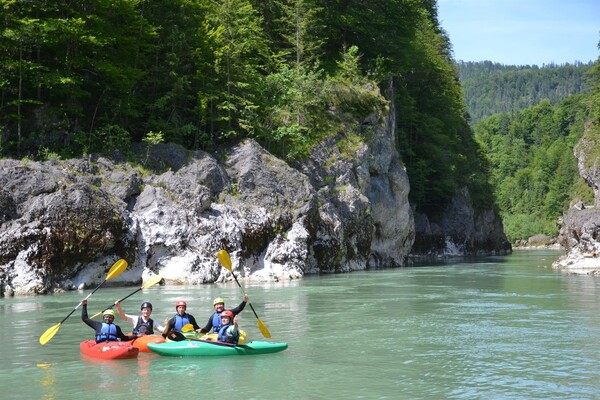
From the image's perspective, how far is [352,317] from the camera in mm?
18938

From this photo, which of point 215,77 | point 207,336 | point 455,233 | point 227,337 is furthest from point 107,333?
point 455,233

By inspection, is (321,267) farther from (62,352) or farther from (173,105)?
(62,352)

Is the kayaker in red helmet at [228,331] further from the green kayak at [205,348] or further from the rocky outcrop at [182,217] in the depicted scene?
the rocky outcrop at [182,217]

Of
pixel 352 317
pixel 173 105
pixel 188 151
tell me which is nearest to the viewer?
pixel 352 317

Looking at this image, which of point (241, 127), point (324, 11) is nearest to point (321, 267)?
point (241, 127)

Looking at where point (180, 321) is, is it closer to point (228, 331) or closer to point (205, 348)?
point (205, 348)

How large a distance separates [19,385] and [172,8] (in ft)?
90.8

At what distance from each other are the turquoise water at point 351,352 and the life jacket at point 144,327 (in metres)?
1.08

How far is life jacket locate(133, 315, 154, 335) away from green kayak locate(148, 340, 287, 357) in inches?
40.5

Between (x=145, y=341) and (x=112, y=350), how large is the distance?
88cm

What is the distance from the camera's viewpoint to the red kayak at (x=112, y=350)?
13.4 metres

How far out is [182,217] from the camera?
29.1 metres

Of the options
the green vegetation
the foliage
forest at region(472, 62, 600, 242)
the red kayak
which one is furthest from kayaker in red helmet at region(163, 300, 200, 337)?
the foliage

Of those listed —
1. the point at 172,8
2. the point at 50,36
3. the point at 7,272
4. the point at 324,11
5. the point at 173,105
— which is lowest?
the point at 7,272
